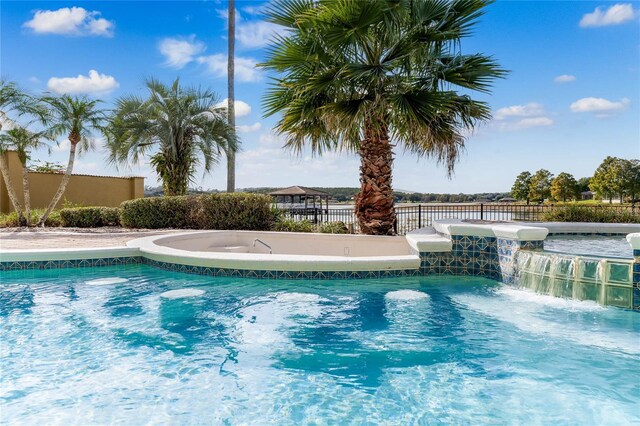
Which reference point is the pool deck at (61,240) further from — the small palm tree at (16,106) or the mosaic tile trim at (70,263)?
the small palm tree at (16,106)

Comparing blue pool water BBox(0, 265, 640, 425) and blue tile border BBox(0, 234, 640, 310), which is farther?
blue tile border BBox(0, 234, 640, 310)

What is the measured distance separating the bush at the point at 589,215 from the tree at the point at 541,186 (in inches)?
1704

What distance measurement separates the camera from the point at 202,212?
38.8ft

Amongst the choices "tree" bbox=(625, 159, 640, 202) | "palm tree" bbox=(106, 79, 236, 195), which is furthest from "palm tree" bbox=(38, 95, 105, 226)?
"tree" bbox=(625, 159, 640, 202)

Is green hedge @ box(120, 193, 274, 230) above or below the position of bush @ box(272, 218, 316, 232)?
above

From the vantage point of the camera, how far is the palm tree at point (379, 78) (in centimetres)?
748

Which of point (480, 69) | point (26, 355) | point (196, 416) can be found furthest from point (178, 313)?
point (480, 69)

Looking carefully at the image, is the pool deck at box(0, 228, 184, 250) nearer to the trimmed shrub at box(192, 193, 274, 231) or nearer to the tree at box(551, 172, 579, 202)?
the trimmed shrub at box(192, 193, 274, 231)

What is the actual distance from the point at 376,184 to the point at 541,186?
2039 inches

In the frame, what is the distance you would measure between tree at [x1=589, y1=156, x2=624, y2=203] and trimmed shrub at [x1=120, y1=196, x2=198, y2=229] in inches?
1690

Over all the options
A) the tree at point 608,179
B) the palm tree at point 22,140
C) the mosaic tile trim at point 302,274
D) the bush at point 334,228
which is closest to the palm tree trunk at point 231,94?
the bush at point 334,228

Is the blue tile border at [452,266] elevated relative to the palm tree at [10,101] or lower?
lower

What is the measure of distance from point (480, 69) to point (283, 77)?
3.91m

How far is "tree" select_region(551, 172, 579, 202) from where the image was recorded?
48594 mm
